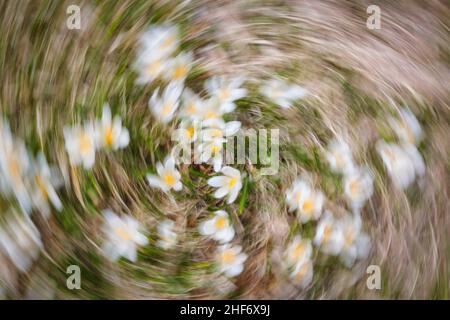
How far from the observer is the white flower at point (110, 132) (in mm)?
1142

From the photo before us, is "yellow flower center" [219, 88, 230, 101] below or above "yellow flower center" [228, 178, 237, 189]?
above

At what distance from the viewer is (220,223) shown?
3.91ft

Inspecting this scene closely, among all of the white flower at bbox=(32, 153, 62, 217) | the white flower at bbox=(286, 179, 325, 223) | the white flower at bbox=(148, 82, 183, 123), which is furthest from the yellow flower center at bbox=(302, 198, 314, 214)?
the white flower at bbox=(32, 153, 62, 217)

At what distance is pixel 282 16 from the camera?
1.21 m

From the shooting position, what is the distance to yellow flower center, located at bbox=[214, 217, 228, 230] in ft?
3.90

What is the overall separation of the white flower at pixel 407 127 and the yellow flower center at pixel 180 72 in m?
0.57

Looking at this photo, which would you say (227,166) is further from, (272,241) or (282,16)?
(282,16)

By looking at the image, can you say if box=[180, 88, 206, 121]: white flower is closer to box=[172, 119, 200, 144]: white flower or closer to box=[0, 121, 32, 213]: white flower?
box=[172, 119, 200, 144]: white flower

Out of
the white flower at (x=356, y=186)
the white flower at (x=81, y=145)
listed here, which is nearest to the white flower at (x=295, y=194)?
the white flower at (x=356, y=186)

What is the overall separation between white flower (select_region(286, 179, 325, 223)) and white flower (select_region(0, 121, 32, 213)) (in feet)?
2.25

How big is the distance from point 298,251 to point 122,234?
0.47m

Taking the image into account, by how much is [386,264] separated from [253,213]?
0.38 meters

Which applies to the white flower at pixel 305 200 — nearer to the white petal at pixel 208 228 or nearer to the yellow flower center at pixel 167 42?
the white petal at pixel 208 228
